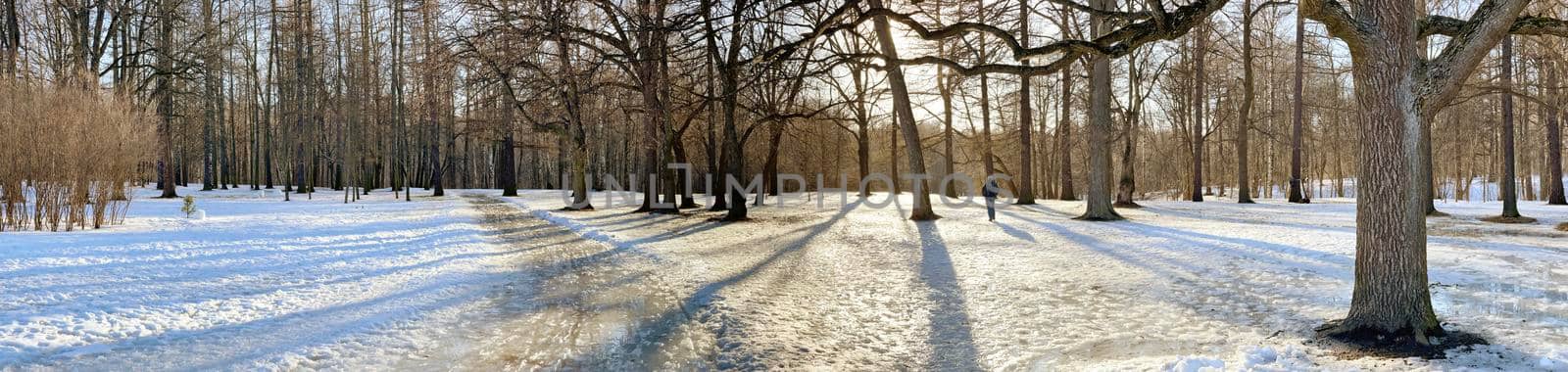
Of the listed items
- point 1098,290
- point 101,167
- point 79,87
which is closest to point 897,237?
point 1098,290

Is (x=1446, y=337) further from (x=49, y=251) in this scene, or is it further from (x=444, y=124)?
(x=444, y=124)

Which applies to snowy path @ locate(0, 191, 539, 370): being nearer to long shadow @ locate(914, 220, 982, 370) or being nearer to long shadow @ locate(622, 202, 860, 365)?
long shadow @ locate(622, 202, 860, 365)

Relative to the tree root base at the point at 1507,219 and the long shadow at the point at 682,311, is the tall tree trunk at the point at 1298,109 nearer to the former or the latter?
the tree root base at the point at 1507,219

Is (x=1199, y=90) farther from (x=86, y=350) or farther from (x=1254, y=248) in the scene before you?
(x=86, y=350)

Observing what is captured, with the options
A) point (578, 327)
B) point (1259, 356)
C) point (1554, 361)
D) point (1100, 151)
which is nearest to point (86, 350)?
point (578, 327)

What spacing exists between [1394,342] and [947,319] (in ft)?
8.87

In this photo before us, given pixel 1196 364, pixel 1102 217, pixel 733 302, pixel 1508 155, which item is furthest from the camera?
pixel 1508 155

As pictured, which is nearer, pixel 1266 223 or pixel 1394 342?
pixel 1394 342

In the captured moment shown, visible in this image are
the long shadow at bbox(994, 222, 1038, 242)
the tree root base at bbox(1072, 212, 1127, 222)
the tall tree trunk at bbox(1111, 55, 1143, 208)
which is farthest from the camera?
the tall tree trunk at bbox(1111, 55, 1143, 208)

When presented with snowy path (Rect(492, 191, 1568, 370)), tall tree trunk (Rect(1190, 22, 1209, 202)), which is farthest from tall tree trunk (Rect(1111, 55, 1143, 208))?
snowy path (Rect(492, 191, 1568, 370))

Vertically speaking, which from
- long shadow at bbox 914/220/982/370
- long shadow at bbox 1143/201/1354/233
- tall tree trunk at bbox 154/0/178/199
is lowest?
long shadow at bbox 914/220/982/370

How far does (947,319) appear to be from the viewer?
5738 millimetres

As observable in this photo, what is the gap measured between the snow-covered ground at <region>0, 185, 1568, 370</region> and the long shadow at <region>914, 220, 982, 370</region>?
27 mm

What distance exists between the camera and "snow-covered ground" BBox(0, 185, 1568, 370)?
14.8 ft
